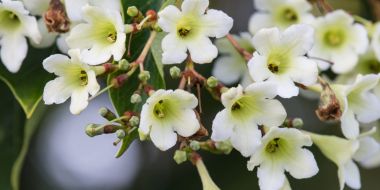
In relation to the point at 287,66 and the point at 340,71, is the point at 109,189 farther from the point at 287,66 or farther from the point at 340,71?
the point at 287,66

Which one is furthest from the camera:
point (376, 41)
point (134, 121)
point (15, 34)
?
point (376, 41)

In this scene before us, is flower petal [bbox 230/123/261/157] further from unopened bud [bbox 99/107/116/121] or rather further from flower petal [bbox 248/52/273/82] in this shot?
unopened bud [bbox 99/107/116/121]

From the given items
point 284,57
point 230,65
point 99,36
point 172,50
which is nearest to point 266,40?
point 284,57

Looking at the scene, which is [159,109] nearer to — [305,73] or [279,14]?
[305,73]

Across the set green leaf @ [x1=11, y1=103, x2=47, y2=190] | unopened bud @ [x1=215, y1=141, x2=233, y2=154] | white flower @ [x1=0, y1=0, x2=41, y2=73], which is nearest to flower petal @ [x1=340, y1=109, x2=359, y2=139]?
unopened bud @ [x1=215, y1=141, x2=233, y2=154]

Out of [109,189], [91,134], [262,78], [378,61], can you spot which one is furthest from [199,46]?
[109,189]

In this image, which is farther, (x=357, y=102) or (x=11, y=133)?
(x=11, y=133)
